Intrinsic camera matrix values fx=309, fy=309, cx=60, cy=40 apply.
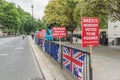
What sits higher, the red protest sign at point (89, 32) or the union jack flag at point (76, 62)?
the red protest sign at point (89, 32)

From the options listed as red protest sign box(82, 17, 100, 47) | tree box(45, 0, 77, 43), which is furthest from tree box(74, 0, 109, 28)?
red protest sign box(82, 17, 100, 47)

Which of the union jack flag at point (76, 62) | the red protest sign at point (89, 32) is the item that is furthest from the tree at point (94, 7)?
the red protest sign at point (89, 32)

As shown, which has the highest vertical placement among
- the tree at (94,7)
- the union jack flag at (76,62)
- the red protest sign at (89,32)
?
the tree at (94,7)

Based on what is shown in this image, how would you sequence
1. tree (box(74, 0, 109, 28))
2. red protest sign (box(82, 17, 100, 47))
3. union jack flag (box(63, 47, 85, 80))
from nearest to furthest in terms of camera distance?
red protest sign (box(82, 17, 100, 47)), union jack flag (box(63, 47, 85, 80)), tree (box(74, 0, 109, 28))

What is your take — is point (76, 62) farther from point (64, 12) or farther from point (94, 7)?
point (64, 12)

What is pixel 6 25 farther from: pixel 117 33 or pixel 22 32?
pixel 117 33

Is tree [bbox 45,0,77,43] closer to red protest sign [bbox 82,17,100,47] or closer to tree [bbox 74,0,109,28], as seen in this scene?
tree [bbox 74,0,109,28]

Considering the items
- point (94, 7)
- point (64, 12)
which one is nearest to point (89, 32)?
point (94, 7)

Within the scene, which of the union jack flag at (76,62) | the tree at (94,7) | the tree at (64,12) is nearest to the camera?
the union jack flag at (76,62)

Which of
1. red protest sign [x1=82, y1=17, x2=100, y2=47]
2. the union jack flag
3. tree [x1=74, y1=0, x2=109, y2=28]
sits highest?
tree [x1=74, y1=0, x2=109, y2=28]

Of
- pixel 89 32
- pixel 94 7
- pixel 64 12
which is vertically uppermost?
pixel 64 12

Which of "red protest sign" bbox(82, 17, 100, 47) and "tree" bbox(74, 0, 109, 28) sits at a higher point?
"tree" bbox(74, 0, 109, 28)

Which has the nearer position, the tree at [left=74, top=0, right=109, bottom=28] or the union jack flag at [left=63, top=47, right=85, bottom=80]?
the union jack flag at [left=63, top=47, right=85, bottom=80]

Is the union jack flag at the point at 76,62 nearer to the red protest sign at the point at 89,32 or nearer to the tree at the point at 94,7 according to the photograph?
the red protest sign at the point at 89,32
